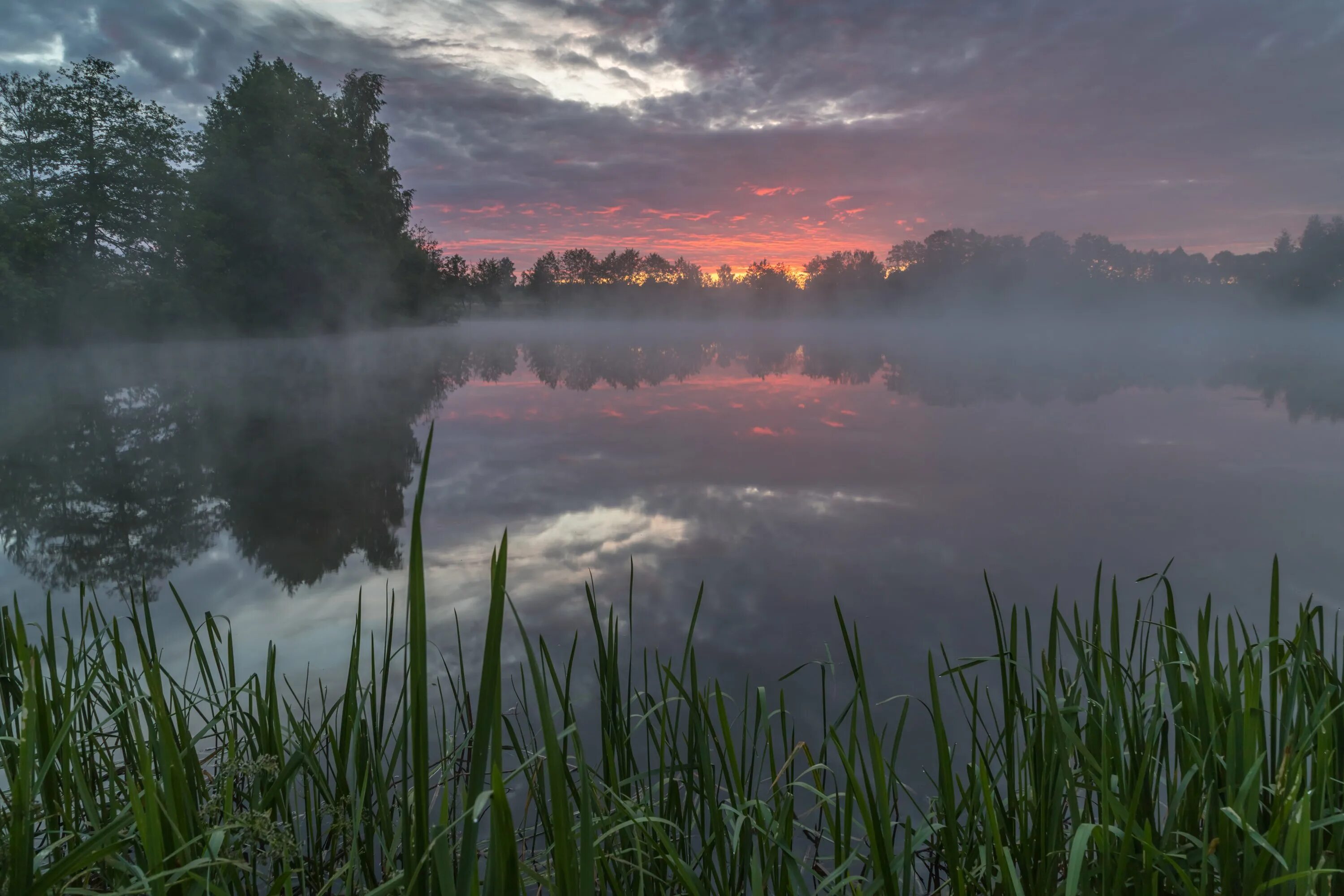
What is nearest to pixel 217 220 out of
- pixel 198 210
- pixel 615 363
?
pixel 198 210

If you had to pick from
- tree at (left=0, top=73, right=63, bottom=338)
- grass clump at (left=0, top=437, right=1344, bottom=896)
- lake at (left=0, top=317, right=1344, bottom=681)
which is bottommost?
lake at (left=0, top=317, right=1344, bottom=681)

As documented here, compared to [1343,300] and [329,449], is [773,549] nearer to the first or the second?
[329,449]

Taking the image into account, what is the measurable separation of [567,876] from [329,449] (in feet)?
28.5

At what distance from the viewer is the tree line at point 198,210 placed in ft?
69.9

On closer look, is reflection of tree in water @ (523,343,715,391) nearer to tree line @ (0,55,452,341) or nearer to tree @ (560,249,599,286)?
tree line @ (0,55,452,341)

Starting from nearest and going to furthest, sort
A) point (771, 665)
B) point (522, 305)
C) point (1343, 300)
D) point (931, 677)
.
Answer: point (931, 677) → point (771, 665) → point (1343, 300) → point (522, 305)

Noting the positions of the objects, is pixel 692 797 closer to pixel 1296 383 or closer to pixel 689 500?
pixel 689 500

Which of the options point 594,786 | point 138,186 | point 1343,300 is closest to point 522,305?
point 138,186

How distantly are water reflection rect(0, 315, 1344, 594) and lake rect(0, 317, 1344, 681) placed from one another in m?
0.06

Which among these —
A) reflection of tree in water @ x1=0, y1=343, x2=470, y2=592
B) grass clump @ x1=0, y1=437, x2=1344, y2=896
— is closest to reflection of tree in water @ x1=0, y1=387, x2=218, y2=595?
reflection of tree in water @ x1=0, y1=343, x2=470, y2=592

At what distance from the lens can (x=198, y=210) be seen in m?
24.6

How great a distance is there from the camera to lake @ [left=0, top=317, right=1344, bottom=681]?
3949 millimetres

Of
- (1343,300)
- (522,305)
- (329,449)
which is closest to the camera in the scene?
(329,449)

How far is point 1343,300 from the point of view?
5078 cm
